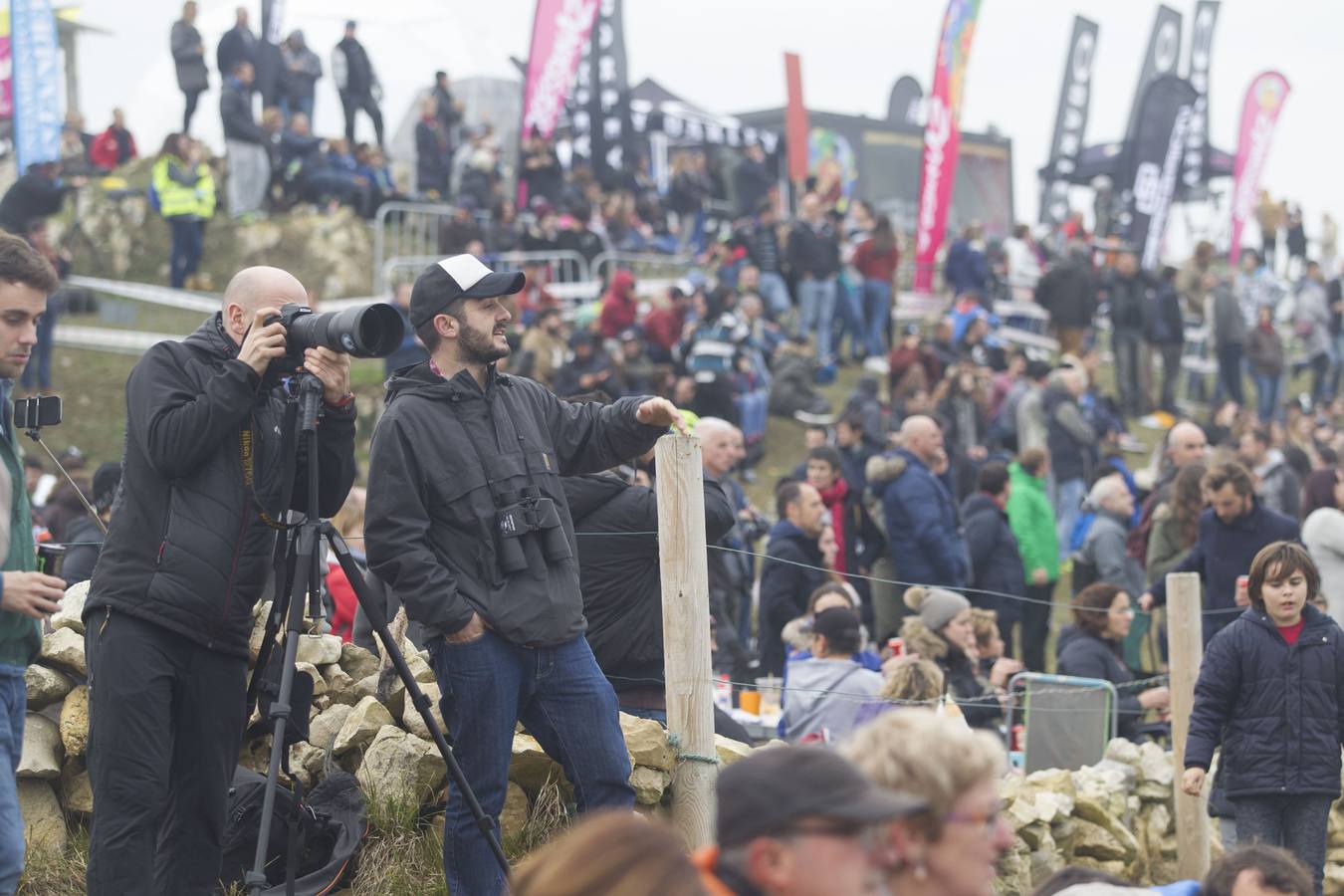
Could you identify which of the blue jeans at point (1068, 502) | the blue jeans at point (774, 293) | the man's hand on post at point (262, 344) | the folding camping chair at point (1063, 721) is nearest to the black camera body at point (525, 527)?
the man's hand on post at point (262, 344)

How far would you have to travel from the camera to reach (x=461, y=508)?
4574 millimetres

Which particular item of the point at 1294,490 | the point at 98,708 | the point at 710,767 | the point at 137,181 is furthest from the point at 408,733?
the point at 137,181

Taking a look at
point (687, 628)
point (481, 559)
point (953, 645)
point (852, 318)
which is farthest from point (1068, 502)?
point (481, 559)

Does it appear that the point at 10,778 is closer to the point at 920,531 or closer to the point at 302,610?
the point at 302,610

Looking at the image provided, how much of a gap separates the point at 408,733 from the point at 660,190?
21581mm

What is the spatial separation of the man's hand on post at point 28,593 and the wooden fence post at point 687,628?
2220mm

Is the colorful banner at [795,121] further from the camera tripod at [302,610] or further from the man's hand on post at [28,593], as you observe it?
the man's hand on post at [28,593]

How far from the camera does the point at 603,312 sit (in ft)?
51.9

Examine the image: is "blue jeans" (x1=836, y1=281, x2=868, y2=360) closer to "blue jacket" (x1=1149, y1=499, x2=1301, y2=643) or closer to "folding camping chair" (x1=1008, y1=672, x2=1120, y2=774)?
"blue jacket" (x1=1149, y1=499, x2=1301, y2=643)

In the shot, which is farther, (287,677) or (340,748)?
(340,748)

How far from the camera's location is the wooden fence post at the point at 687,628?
18.0ft

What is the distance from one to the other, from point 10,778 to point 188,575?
2.20 feet

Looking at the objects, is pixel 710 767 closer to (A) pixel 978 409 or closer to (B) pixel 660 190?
(A) pixel 978 409

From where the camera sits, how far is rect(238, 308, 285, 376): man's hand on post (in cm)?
427
